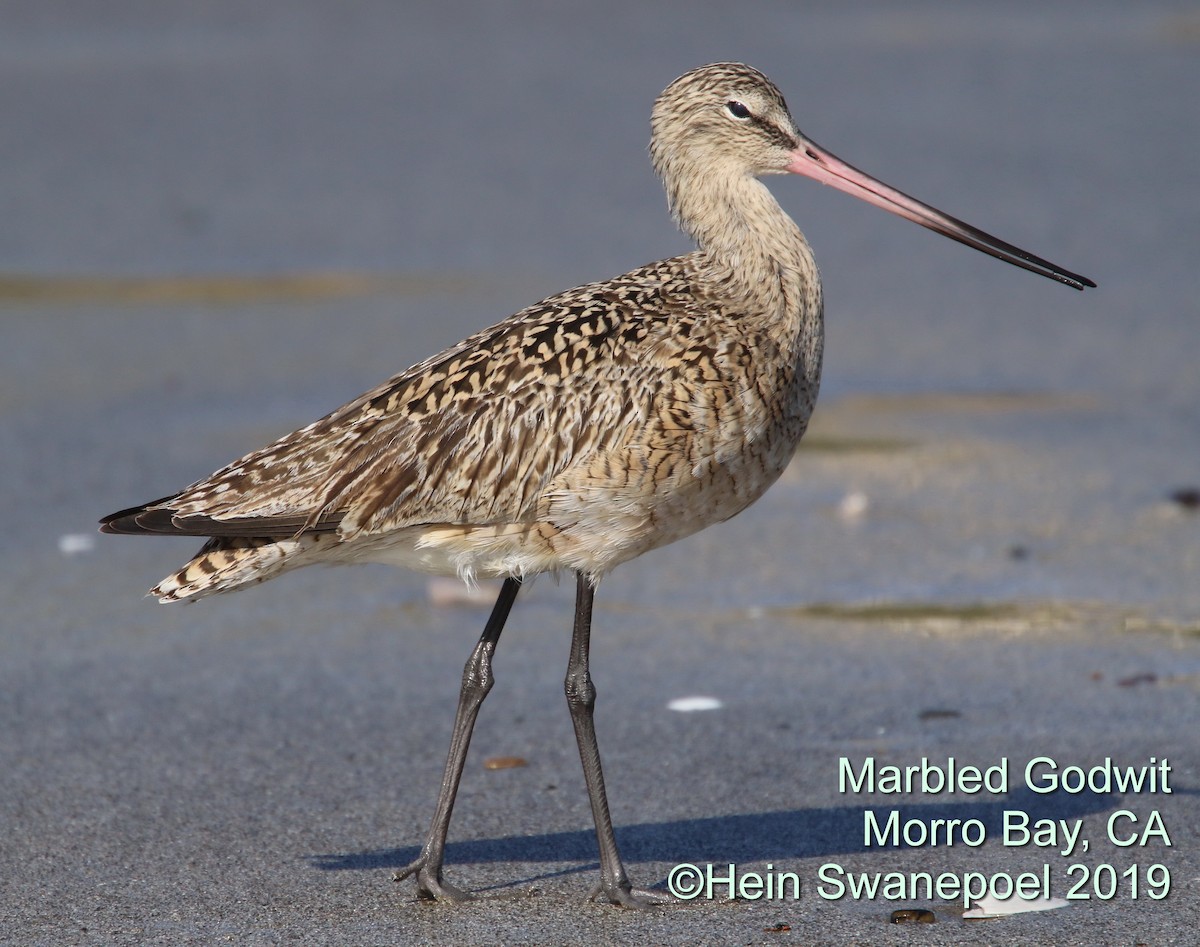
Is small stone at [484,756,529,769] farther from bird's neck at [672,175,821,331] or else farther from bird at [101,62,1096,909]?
bird's neck at [672,175,821,331]

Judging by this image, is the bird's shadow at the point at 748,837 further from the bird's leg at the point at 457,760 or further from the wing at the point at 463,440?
the wing at the point at 463,440

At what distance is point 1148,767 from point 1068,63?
9.04m

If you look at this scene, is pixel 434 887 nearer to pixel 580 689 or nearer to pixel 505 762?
pixel 580 689

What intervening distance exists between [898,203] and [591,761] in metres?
1.63

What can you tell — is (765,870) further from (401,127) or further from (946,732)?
(401,127)

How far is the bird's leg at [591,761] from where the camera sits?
14.3 ft

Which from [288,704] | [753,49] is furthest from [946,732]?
[753,49]

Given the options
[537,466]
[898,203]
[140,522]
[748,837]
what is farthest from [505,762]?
[898,203]

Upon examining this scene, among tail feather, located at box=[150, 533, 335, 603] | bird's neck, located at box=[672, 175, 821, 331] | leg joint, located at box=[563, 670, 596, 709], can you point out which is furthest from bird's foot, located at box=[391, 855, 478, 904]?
bird's neck, located at box=[672, 175, 821, 331]

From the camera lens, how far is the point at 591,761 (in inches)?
177

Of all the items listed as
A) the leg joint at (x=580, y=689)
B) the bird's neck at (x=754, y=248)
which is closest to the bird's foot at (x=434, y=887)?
the leg joint at (x=580, y=689)

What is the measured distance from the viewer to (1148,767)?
4930mm

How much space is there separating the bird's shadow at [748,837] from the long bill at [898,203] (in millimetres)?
1285

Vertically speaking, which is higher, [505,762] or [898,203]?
[898,203]
